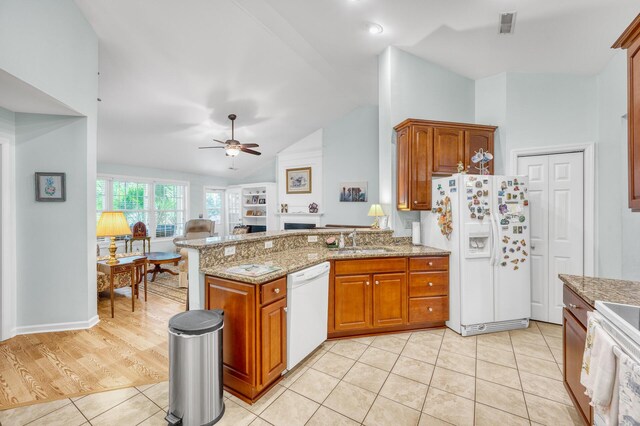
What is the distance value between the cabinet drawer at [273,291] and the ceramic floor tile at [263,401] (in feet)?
2.26

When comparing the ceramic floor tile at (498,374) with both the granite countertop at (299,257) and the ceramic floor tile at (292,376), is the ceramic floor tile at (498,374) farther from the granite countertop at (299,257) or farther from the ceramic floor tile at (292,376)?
the ceramic floor tile at (292,376)

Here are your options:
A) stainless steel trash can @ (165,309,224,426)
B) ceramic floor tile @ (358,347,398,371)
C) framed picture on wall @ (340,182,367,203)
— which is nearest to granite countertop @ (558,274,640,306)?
ceramic floor tile @ (358,347,398,371)

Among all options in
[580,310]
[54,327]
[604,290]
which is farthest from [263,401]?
[54,327]

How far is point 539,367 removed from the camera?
2318mm

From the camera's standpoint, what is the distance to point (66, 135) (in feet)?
9.72

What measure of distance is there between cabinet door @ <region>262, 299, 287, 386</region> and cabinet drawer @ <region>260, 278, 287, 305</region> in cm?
4

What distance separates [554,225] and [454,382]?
238cm

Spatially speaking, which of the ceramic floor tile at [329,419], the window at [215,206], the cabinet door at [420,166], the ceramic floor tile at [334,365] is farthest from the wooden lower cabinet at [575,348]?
the window at [215,206]

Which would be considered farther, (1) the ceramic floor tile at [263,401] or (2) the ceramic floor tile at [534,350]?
(2) the ceramic floor tile at [534,350]

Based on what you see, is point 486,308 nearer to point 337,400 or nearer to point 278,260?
point 337,400

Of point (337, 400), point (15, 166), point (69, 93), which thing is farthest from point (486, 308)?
point (15, 166)

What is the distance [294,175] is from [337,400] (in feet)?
19.4

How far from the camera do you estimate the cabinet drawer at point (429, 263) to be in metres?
2.92

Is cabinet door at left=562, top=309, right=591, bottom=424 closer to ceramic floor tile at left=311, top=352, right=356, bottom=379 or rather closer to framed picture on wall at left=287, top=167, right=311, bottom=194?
ceramic floor tile at left=311, top=352, right=356, bottom=379
